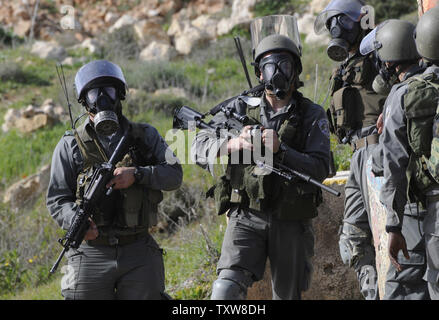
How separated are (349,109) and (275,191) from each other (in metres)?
1.24

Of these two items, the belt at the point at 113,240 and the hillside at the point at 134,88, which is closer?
the belt at the point at 113,240

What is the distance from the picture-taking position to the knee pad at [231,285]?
12.2 ft

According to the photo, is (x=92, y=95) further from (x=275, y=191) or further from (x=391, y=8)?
(x=391, y=8)

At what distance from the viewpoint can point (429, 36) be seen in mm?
3506

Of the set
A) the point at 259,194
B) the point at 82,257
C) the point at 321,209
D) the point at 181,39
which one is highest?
the point at 181,39

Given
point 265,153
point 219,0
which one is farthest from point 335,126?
point 219,0

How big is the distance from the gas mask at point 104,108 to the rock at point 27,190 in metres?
6.62

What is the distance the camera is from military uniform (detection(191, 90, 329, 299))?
387 cm

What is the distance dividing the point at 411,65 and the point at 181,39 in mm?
15500

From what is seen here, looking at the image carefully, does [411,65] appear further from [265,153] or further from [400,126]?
[265,153]

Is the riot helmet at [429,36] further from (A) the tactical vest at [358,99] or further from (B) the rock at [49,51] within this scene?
(B) the rock at [49,51]

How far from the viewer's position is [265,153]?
3.89 metres

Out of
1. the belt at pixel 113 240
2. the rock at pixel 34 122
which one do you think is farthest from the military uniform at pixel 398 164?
the rock at pixel 34 122

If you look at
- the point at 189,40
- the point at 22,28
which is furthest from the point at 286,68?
the point at 22,28
